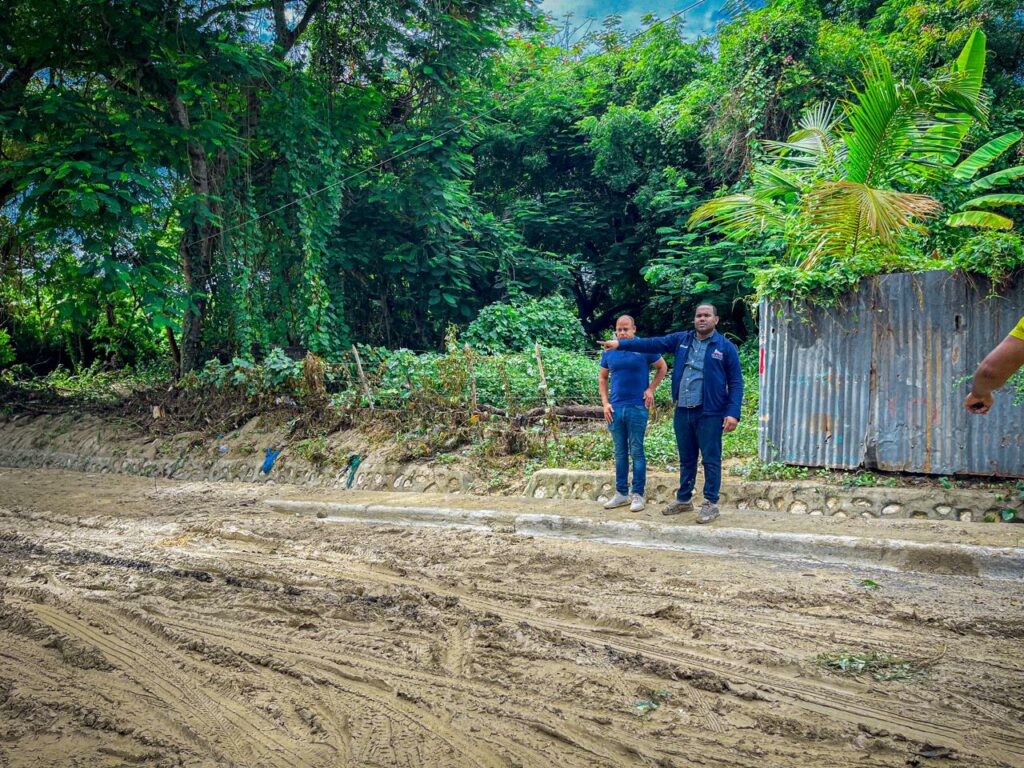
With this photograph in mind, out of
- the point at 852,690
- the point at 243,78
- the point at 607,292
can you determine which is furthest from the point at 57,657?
the point at 607,292

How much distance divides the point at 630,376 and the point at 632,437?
0.60 metres

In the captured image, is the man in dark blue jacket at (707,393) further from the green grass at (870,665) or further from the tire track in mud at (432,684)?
the tire track in mud at (432,684)

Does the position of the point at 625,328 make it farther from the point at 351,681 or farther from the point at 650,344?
the point at 351,681

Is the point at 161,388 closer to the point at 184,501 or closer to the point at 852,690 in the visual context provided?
the point at 184,501

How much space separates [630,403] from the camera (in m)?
7.39

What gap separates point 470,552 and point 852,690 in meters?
3.48

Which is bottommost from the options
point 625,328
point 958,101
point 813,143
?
point 625,328

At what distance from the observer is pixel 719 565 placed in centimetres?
575

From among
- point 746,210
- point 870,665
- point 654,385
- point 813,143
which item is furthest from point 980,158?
point 870,665

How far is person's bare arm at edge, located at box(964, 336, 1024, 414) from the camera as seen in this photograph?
2973 mm

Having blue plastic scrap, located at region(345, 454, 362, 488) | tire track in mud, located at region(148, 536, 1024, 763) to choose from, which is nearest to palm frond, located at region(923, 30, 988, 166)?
tire track in mud, located at region(148, 536, 1024, 763)

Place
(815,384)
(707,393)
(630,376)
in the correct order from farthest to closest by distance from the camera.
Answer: (815,384), (630,376), (707,393)

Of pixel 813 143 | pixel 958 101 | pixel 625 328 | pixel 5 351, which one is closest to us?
pixel 625 328

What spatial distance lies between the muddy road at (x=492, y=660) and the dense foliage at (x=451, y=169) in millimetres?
4507
